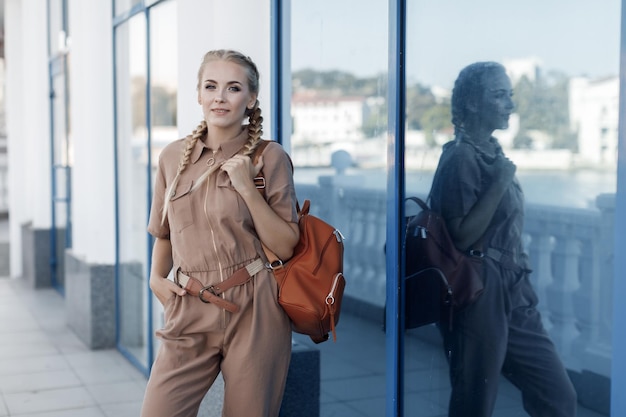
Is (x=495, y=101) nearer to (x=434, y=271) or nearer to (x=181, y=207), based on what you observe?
(x=434, y=271)

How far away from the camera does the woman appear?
2.91 metres

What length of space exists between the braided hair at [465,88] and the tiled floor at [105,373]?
2.72 ft

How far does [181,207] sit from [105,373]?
12.2 feet

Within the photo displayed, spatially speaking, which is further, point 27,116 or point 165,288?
point 27,116

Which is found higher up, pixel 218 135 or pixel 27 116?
pixel 27 116

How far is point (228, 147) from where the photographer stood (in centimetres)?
300

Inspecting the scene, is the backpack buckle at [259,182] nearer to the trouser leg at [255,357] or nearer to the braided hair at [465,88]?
the trouser leg at [255,357]

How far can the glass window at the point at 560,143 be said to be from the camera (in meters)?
2.59

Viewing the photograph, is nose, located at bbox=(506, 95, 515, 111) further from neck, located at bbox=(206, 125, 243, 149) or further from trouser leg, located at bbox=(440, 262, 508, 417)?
neck, located at bbox=(206, 125, 243, 149)

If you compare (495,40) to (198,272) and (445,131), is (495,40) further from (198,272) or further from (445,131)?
(198,272)

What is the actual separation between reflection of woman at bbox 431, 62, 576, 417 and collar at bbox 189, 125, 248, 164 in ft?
2.32

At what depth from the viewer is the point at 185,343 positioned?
2.94 metres

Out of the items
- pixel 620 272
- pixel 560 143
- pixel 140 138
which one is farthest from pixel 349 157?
pixel 140 138

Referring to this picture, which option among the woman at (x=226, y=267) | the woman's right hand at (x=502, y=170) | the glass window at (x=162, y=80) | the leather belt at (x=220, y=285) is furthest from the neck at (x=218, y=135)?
the glass window at (x=162, y=80)
